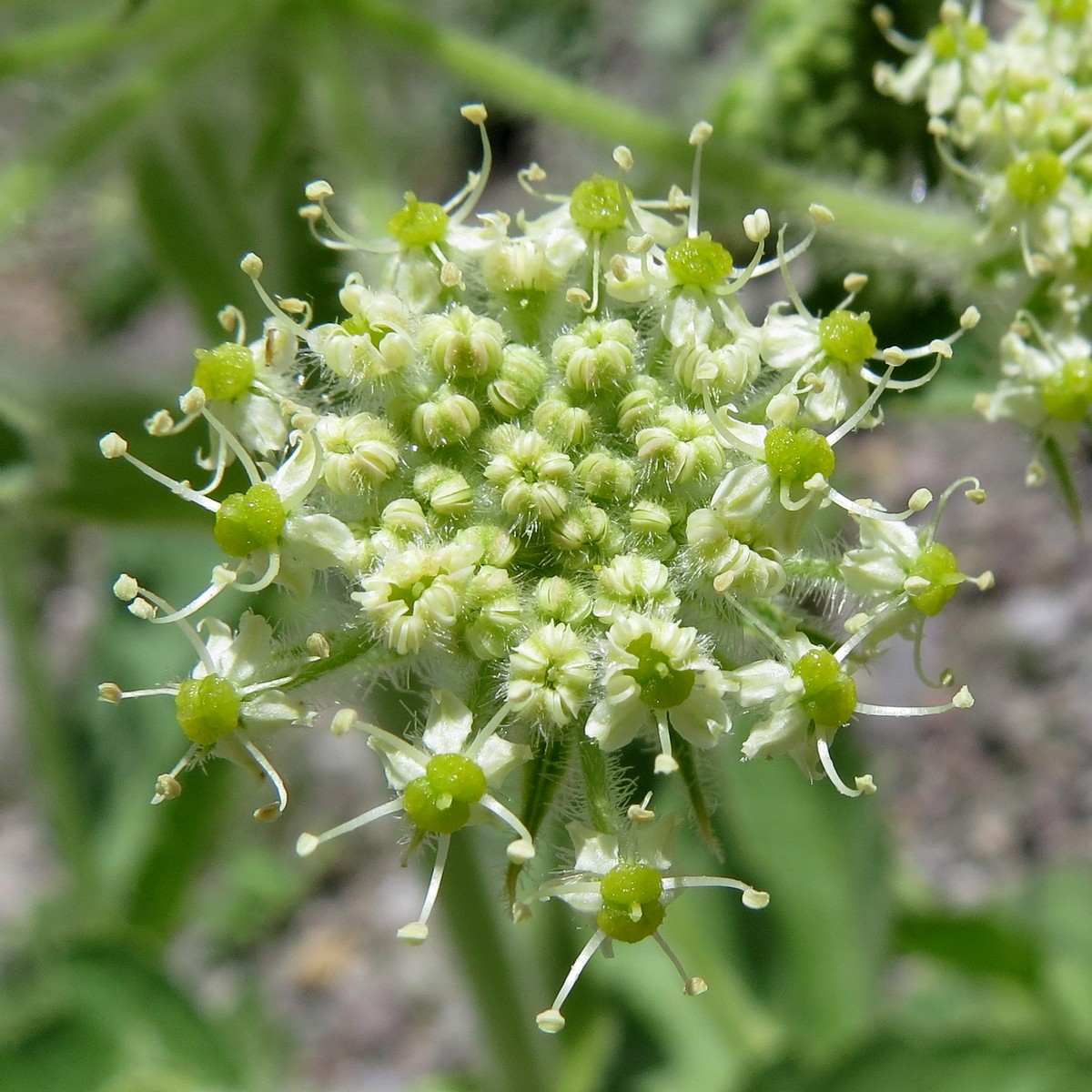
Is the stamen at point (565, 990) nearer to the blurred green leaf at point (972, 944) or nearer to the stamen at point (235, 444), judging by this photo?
the stamen at point (235, 444)

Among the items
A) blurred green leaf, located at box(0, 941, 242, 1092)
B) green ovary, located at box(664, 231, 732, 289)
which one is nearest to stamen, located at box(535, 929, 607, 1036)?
green ovary, located at box(664, 231, 732, 289)

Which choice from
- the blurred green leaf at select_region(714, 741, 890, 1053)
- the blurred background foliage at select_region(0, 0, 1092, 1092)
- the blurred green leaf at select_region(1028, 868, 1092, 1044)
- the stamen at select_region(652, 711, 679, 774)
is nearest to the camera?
the stamen at select_region(652, 711, 679, 774)

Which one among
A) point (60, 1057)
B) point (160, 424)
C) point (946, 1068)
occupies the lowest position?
point (60, 1057)

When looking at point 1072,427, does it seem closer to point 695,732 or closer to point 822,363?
point 822,363

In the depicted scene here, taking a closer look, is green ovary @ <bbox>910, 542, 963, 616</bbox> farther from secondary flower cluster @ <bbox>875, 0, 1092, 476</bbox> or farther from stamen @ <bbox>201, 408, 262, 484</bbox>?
stamen @ <bbox>201, 408, 262, 484</bbox>

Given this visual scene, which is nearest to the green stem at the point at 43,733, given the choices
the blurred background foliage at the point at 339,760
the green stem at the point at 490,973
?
the blurred background foliage at the point at 339,760

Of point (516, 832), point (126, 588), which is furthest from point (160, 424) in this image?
point (516, 832)

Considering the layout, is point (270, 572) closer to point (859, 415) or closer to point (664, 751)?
point (664, 751)

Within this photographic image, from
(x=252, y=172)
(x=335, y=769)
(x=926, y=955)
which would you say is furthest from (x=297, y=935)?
(x=252, y=172)
